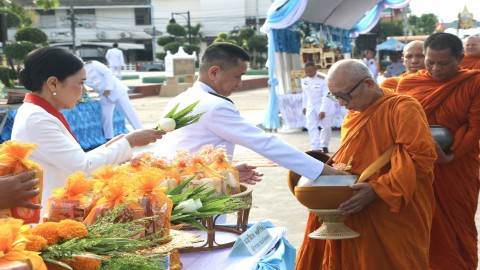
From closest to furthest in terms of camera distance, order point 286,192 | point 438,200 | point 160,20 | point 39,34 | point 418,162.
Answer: point 418,162 < point 438,200 < point 286,192 < point 39,34 < point 160,20

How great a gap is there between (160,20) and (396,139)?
Result: 7101 cm

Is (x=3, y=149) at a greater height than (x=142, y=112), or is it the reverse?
(x=3, y=149)

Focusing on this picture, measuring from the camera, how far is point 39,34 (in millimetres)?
16172

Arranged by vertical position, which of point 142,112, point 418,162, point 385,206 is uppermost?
point 418,162

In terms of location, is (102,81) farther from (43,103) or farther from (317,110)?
(43,103)

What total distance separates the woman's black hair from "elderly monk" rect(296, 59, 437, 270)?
134 cm

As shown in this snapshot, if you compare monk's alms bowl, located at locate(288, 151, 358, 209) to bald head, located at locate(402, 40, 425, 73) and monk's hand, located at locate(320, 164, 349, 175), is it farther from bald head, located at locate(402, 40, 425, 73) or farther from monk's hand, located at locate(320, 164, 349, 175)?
bald head, located at locate(402, 40, 425, 73)

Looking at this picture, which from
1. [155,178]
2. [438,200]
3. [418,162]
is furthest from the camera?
[438,200]

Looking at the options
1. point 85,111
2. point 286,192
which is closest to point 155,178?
point 286,192

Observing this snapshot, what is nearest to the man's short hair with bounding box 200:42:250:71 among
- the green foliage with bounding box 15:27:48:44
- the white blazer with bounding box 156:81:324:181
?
the white blazer with bounding box 156:81:324:181

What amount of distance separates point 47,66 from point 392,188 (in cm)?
174

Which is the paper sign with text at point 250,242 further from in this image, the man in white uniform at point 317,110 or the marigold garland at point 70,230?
the man in white uniform at point 317,110

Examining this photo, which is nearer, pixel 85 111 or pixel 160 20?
pixel 85 111

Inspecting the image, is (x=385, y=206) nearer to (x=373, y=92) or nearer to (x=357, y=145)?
(x=357, y=145)
